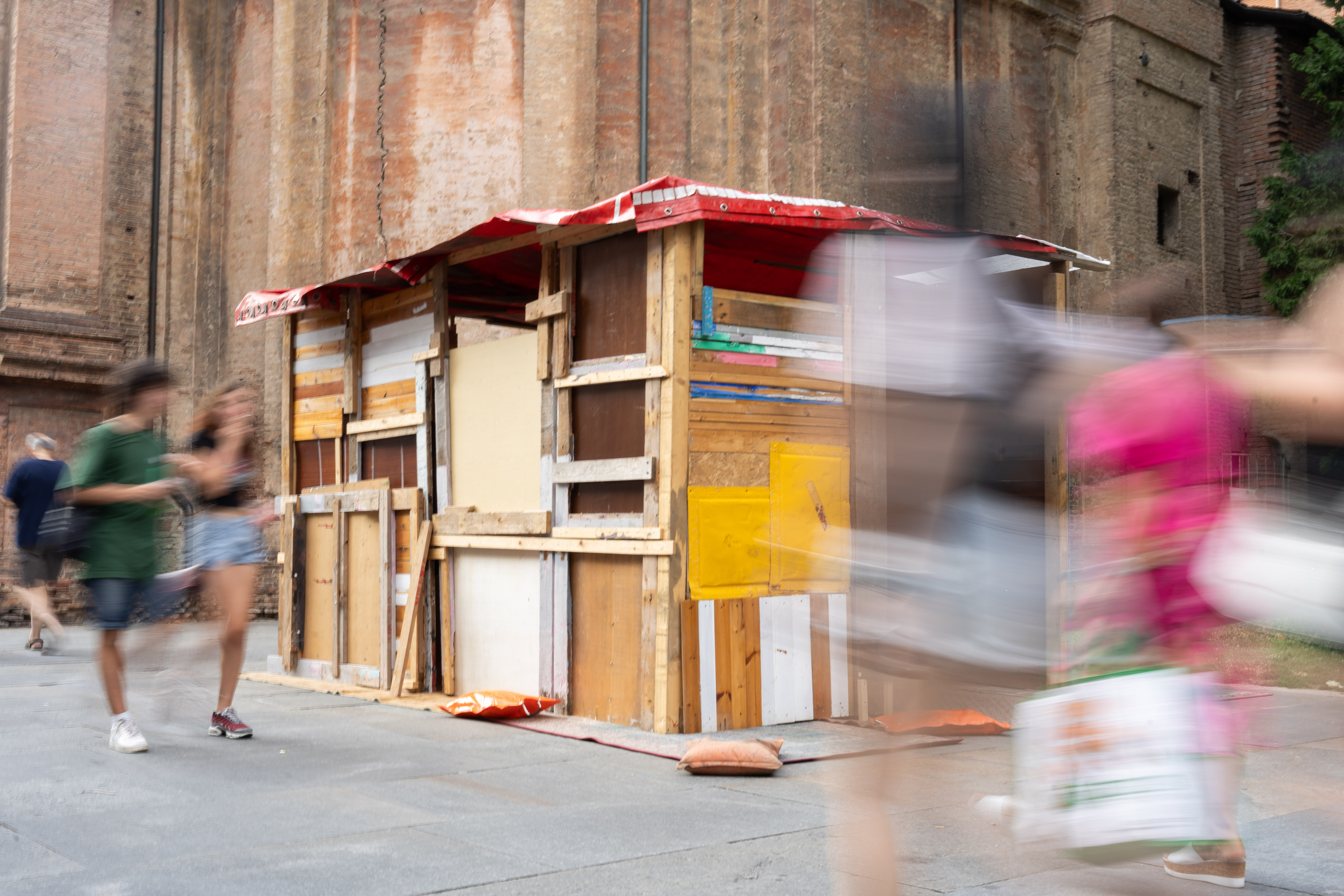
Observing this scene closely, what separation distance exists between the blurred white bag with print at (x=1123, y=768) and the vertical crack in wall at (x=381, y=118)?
45.6 feet

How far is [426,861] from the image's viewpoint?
165 inches

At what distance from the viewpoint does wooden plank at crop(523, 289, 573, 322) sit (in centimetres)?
763

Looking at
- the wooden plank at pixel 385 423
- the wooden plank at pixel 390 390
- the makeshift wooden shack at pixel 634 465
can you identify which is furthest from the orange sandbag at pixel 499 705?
the wooden plank at pixel 390 390

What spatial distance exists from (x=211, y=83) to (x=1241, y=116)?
18.3 metres

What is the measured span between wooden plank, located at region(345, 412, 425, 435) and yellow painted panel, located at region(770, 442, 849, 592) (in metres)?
2.89

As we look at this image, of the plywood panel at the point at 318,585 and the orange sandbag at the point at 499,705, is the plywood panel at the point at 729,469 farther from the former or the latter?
the plywood panel at the point at 318,585

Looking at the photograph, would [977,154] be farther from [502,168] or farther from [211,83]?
[211,83]

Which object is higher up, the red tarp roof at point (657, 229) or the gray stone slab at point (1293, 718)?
the red tarp roof at point (657, 229)

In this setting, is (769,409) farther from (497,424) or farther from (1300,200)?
(1300,200)

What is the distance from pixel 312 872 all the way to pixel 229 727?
2.93m

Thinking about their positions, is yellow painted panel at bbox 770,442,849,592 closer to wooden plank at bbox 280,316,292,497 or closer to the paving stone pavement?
the paving stone pavement

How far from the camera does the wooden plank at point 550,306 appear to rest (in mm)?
7629

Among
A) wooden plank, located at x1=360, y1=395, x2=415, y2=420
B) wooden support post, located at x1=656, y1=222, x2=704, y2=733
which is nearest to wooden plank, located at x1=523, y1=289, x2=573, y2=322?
wooden support post, located at x1=656, y1=222, x2=704, y2=733

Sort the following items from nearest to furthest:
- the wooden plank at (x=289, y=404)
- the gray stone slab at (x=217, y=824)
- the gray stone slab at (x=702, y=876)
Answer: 1. the gray stone slab at (x=702, y=876)
2. the gray stone slab at (x=217, y=824)
3. the wooden plank at (x=289, y=404)
